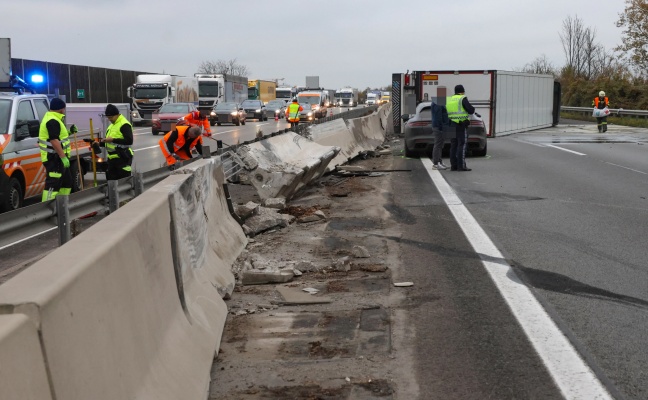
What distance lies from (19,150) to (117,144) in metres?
1.87

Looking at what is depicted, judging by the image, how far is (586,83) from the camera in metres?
65.6

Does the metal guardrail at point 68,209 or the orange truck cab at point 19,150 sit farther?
the orange truck cab at point 19,150

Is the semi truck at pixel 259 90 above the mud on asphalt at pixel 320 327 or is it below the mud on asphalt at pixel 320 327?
above

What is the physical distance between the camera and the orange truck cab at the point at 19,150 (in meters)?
12.4

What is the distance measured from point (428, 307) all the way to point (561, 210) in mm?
6327

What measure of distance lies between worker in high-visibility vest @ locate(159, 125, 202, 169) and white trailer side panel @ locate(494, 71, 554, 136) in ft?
62.6

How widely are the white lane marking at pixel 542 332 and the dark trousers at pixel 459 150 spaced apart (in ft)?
30.0

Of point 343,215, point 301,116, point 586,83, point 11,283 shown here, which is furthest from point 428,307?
point 586,83

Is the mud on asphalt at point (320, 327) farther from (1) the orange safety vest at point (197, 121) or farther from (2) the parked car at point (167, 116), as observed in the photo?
(2) the parked car at point (167, 116)

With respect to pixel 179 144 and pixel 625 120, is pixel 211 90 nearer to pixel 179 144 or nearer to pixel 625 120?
pixel 625 120

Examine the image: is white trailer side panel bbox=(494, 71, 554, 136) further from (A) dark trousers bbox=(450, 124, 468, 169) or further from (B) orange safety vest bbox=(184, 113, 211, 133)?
(B) orange safety vest bbox=(184, 113, 211, 133)

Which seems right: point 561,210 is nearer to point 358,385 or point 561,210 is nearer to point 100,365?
point 358,385

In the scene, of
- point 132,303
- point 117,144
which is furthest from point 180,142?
point 132,303

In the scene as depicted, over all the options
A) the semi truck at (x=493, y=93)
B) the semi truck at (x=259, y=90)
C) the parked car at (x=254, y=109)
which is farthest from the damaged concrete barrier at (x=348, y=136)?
the semi truck at (x=259, y=90)
